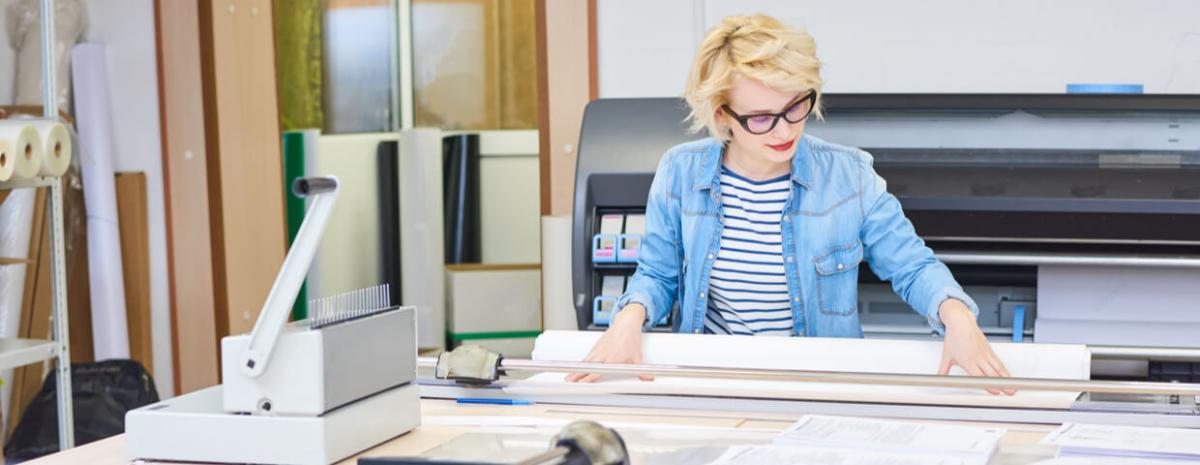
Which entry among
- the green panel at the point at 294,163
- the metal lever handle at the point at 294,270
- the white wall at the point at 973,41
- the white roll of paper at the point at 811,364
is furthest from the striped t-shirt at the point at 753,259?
the green panel at the point at 294,163

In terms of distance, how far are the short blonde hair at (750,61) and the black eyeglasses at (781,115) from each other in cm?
2

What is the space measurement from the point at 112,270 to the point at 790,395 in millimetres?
2628

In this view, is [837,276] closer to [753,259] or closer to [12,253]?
[753,259]

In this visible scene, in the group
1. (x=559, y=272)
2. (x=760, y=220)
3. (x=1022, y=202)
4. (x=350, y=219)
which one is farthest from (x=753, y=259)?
(x=350, y=219)

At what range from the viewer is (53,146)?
2840 mm

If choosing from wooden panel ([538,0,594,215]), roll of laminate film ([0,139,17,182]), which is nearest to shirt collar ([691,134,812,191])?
wooden panel ([538,0,594,215])

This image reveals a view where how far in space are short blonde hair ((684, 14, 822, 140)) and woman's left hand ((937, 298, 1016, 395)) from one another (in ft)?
1.39

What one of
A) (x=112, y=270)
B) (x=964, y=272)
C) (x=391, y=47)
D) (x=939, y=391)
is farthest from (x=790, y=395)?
(x=391, y=47)

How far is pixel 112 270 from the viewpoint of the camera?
3703mm

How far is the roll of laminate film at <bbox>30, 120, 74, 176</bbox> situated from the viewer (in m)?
2.81

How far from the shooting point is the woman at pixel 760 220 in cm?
196

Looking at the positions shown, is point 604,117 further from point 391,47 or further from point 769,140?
point 391,47

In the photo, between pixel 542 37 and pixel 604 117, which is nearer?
pixel 604 117

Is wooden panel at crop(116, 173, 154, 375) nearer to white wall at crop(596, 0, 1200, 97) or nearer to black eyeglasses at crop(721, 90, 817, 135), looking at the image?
white wall at crop(596, 0, 1200, 97)
